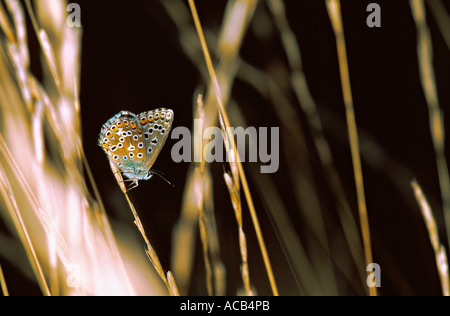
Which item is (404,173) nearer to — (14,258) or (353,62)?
(353,62)

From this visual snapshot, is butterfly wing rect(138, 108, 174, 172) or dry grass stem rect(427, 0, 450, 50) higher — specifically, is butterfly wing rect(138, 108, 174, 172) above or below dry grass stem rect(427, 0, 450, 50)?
below

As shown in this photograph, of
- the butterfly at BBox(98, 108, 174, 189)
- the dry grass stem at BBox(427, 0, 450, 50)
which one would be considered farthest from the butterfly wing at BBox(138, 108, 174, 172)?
the dry grass stem at BBox(427, 0, 450, 50)

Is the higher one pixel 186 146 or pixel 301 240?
pixel 186 146

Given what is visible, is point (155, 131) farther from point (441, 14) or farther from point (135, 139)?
point (441, 14)

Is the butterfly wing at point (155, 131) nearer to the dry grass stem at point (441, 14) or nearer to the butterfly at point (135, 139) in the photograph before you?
the butterfly at point (135, 139)

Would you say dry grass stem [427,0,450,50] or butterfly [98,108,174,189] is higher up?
dry grass stem [427,0,450,50]

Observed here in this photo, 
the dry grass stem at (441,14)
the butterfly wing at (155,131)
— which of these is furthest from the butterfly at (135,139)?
the dry grass stem at (441,14)

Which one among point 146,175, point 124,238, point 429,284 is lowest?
point 429,284

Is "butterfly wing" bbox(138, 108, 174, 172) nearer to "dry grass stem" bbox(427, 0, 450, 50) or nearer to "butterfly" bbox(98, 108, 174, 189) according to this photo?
"butterfly" bbox(98, 108, 174, 189)
